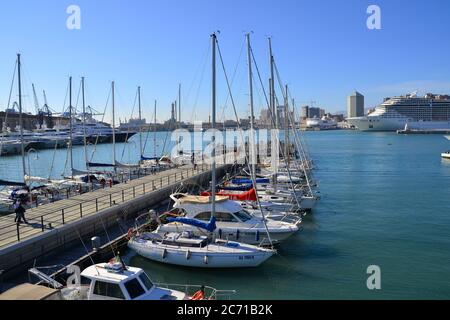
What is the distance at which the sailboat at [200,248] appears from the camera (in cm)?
1903

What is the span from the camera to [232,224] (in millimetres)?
22594

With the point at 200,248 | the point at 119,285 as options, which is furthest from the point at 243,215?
the point at 119,285

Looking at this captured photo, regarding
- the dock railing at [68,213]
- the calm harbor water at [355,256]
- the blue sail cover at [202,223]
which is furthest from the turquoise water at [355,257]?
the dock railing at [68,213]

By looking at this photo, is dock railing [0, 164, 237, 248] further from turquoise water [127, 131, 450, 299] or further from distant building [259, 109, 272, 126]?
distant building [259, 109, 272, 126]

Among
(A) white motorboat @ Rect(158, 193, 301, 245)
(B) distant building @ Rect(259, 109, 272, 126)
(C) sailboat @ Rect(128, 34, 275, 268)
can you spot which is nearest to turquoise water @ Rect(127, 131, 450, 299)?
(C) sailboat @ Rect(128, 34, 275, 268)

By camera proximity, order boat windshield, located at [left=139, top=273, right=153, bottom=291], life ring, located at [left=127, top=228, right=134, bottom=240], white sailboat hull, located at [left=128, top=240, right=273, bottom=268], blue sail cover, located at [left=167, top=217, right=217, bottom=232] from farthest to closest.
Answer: life ring, located at [left=127, top=228, right=134, bottom=240]
blue sail cover, located at [left=167, top=217, right=217, bottom=232]
white sailboat hull, located at [left=128, top=240, right=273, bottom=268]
boat windshield, located at [left=139, top=273, right=153, bottom=291]

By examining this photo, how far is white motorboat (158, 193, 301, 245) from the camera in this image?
22.0 m

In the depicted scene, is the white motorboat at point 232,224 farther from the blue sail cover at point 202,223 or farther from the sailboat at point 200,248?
the sailboat at point 200,248

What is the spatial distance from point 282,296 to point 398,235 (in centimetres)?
1225

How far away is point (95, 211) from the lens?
2288cm

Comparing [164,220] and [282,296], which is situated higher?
[164,220]
